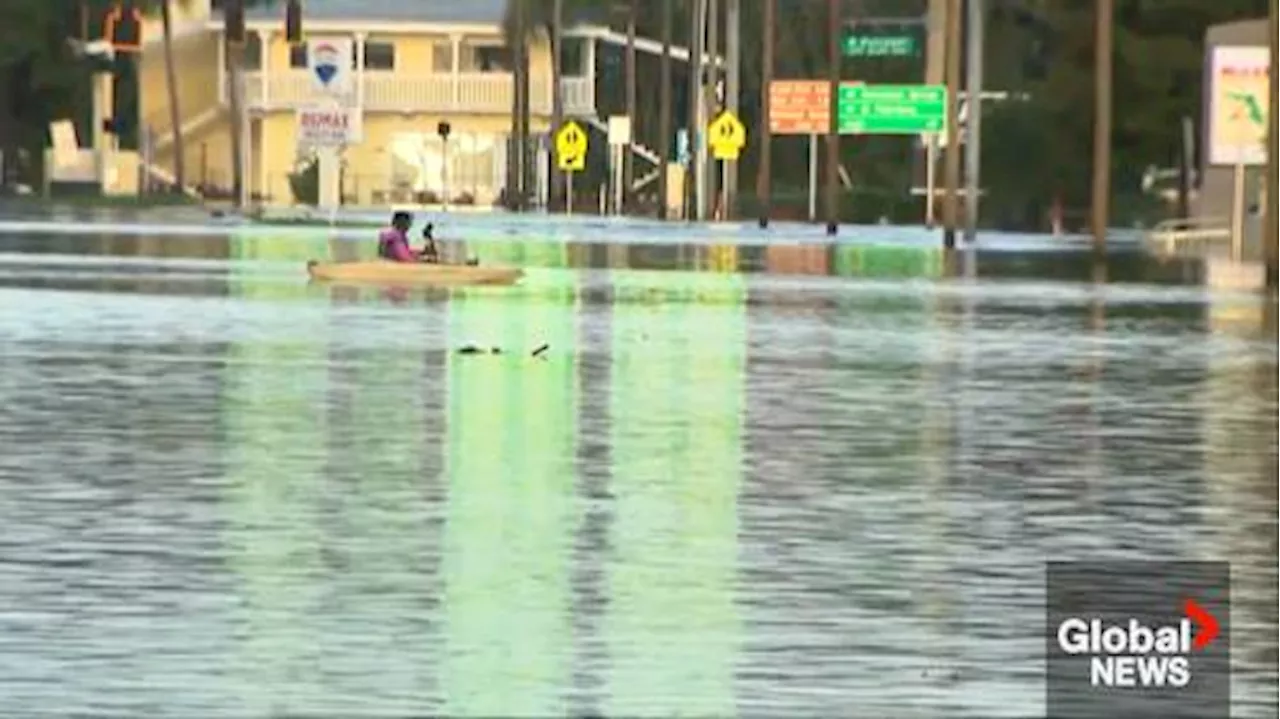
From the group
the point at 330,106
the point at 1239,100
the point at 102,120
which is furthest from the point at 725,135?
the point at 102,120

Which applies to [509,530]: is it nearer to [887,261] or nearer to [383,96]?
[887,261]

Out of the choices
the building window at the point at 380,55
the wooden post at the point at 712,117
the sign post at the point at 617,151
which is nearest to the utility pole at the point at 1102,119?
the wooden post at the point at 712,117

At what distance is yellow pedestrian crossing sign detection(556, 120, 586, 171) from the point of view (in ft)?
364

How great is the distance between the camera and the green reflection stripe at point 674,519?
12359 mm

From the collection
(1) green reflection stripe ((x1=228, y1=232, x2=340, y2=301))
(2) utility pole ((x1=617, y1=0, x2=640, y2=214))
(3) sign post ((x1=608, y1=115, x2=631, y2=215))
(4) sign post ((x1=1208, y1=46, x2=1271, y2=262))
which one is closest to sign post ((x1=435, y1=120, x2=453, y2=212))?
(3) sign post ((x1=608, y1=115, x2=631, y2=215))

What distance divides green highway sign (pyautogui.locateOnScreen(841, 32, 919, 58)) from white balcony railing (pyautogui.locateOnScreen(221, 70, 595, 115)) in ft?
47.2

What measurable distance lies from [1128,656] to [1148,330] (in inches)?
996

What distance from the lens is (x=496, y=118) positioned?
124312mm

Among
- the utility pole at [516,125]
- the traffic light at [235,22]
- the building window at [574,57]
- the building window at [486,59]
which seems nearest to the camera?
the traffic light at [235,22]

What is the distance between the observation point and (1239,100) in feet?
223

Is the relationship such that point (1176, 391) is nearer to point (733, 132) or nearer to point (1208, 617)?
point (1208, 617)

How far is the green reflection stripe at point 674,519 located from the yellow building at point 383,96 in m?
87.9

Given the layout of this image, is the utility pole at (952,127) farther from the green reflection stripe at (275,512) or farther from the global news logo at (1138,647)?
the global news logo at (1138,647)

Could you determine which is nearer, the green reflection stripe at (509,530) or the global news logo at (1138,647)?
the global news logo at (1138,647)
